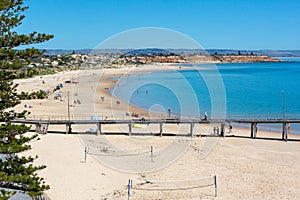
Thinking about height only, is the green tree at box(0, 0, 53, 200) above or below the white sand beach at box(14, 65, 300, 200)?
above

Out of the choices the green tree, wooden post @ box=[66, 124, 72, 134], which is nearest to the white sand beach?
wooden post @ box=[66, 124, 72, 134]

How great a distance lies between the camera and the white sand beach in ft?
53.8

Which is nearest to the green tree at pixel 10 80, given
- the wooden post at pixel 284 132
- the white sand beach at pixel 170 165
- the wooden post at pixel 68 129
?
the white sand beach at pixel 170 165

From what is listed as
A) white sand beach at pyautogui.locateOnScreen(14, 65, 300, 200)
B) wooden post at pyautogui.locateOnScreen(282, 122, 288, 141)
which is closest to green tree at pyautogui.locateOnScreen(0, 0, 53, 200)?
white sand beach at pyautogui.locateOnScreen(14, 65, 300, 200)

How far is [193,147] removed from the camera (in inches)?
975

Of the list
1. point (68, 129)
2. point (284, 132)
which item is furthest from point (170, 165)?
point (284, 132)

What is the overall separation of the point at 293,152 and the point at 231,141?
14.0ft

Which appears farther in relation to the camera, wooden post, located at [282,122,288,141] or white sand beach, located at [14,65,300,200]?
wooden post, located at [282,122,288,141]

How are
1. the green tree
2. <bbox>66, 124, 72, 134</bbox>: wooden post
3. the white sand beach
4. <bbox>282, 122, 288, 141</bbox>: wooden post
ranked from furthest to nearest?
1. <bbox>282, 122, 288, 141</bbox>: wooden post
2. <bbox>66, 124, 72, 134</bbox>: wooden post
3. the white sand beach
4. the green tree

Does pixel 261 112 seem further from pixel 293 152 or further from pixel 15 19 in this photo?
pixel 15 19

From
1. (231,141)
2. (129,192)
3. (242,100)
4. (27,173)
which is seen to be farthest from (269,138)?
(242,100)

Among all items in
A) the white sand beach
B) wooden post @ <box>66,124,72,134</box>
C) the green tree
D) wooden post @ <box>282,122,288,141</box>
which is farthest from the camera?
wooden post @ <box>282,122,288,141</box>

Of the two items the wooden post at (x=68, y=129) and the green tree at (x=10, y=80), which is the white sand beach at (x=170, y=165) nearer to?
the wooden post at (x=68, y=129)

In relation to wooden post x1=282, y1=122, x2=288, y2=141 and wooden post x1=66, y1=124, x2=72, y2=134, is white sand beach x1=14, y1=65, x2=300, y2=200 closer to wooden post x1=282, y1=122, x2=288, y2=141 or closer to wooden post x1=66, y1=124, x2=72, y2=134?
wooden post x1=282, y1=122, x2=288, y2=141
